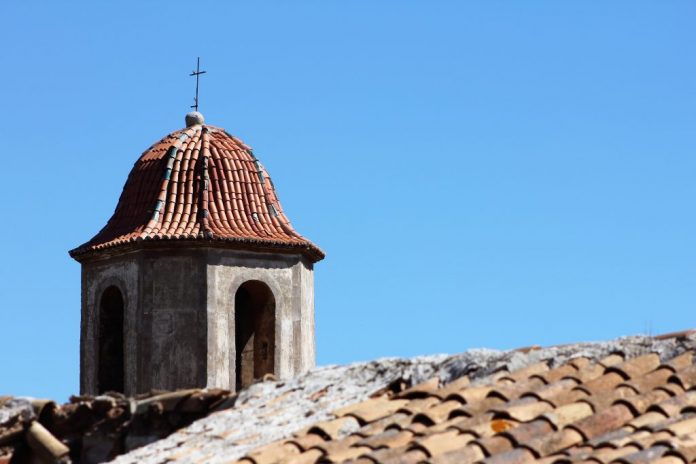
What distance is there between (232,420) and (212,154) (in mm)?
8029

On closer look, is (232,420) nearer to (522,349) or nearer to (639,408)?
(522,349)

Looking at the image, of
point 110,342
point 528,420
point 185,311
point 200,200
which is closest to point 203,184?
point 200,200

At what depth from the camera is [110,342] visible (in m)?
15.8

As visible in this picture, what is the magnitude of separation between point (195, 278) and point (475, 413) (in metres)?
8.16

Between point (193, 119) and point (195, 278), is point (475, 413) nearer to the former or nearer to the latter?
point (195, 278)

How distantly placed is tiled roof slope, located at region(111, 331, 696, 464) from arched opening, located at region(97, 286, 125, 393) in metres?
6.85

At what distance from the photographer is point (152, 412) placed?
8.93m

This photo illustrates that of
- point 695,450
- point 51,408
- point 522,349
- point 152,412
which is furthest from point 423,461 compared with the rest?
point 51,408

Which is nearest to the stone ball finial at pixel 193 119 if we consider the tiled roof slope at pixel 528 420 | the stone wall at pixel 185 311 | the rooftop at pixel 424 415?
the stone wall at pixel 185 311

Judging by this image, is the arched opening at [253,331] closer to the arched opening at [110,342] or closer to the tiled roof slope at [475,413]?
the arched opening at [110,342]

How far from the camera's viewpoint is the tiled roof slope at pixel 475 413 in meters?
→ 6.89

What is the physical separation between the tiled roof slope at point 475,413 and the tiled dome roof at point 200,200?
21.8 feet

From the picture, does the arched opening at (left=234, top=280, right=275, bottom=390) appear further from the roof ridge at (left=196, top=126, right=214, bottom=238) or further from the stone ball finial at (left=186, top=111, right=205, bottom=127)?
the stone ball finial at (left=186, top=111, right=205, bottom=127)

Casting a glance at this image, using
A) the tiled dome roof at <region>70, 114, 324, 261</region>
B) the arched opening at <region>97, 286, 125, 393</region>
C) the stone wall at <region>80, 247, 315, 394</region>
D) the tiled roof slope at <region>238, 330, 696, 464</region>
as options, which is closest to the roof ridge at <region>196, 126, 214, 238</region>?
the tiled dome roof at <region>70, 114, 324, 261</region>
